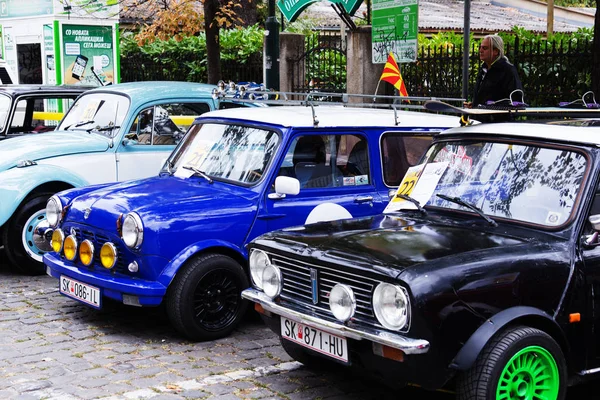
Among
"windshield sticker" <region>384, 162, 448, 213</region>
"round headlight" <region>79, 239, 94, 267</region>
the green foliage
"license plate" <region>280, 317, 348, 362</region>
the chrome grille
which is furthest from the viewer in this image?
the green foliage

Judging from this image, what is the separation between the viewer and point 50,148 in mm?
8562

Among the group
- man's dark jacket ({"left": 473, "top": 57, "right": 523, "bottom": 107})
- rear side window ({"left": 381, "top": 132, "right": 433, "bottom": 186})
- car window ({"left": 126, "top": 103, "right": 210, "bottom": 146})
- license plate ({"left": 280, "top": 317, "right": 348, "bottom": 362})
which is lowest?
license plate ({"left": 280, "top": 317, "right": 348, "bottom": 362})

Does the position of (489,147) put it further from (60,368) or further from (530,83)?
(530,83)

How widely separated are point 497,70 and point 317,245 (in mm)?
4957

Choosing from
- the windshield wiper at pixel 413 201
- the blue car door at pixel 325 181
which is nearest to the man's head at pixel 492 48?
the blue car door at pixel 325 181

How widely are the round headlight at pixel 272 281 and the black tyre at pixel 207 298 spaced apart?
112 centimetres

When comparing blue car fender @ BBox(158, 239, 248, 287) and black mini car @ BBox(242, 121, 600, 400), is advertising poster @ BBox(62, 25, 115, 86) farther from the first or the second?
black mini car @ BBox(242, 121, 600, 400)

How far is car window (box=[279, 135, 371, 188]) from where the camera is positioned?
6648mm

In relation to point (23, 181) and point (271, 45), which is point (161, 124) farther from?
point (271, 45)

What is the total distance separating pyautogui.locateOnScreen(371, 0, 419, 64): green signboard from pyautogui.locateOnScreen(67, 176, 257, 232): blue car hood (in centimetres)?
521

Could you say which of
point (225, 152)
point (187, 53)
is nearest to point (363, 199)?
point (225, 152)

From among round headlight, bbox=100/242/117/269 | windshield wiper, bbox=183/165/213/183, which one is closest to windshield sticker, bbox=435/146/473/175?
windshield wiper, bbox=183/165/213/183

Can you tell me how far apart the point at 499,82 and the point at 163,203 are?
4.41 metres

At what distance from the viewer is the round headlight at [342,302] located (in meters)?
4.43
